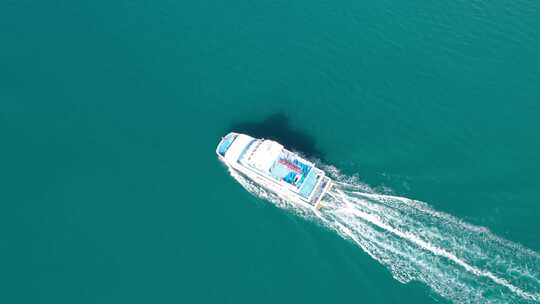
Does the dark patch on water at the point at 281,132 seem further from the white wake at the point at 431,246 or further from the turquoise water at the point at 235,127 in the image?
the white wake at the point at 431,246

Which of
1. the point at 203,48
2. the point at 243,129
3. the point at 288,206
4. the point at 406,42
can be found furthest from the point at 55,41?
the point at 406,42

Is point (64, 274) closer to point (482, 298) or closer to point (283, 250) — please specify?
point (283, 250)

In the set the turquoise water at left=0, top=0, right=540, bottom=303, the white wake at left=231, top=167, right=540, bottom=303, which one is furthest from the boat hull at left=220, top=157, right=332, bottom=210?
the turquoise water at left=0, top=0, right=540, bottom=303

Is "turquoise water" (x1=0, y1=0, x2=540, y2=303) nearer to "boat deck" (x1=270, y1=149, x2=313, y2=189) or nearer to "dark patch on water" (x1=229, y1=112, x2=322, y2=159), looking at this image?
"dark patch on water" (x1=229, y1=112, x2=322, y2=159)

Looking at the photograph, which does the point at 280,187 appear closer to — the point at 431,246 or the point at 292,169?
the point at 292,169

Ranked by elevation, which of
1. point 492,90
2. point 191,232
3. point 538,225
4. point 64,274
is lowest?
point 64,274

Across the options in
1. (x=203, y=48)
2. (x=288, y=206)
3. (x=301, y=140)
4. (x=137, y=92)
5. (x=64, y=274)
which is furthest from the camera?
(x=203, y=48)

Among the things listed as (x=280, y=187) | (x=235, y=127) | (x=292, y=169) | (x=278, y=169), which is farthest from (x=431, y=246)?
(x=235, y=127)

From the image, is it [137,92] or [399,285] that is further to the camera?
[137,92]
